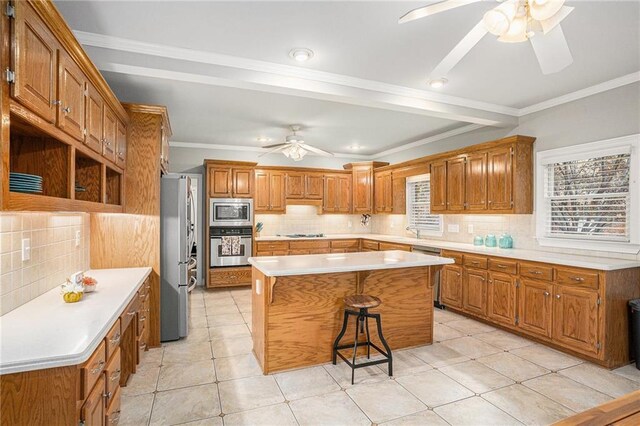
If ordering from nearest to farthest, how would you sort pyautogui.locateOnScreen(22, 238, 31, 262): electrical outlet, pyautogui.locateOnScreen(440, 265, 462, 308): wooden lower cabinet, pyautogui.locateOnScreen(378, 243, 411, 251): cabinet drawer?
pyautogui.locateOnScreen(22, 238, 31, 262): electrical outlet, pyautogui.locateOnScreen(440, 265, 462, 308): wooden lower cabinet, pyautogui.locateOnScreen(378, 243, 411, 251): cabinet drawer

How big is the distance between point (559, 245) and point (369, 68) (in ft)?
9.85

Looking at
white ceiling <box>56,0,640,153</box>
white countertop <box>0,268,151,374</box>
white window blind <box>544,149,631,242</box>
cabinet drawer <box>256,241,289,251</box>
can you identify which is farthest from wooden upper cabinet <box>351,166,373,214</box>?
white countertop <box>0,268,151,374</box>

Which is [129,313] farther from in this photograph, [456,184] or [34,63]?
[456,184]

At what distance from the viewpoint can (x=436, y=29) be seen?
2465mm

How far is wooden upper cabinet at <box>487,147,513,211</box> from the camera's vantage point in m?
4.14

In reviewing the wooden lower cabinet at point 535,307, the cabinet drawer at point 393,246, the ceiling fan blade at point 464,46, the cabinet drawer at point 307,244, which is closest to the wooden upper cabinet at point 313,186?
the cabinet drawer at point 307,244

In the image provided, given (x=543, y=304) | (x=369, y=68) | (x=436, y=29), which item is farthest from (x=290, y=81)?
(x=543, y=304)

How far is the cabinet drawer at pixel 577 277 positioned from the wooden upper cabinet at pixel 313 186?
14.5 ft

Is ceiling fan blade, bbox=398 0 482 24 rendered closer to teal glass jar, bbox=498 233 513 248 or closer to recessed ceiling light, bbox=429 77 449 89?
recessed ceiling light, bbox=429 77 449 89

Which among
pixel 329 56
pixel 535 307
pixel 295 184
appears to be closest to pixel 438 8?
pixel 329 56

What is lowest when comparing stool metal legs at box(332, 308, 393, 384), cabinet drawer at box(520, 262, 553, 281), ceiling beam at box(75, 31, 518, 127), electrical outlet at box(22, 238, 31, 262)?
stool metal legs at box(332, 308, 393, 384)

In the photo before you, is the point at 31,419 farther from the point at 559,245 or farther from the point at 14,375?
the point at 559,245

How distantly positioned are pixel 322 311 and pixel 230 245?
3335 mm

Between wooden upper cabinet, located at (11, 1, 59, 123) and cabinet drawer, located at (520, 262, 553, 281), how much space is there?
424 cm
